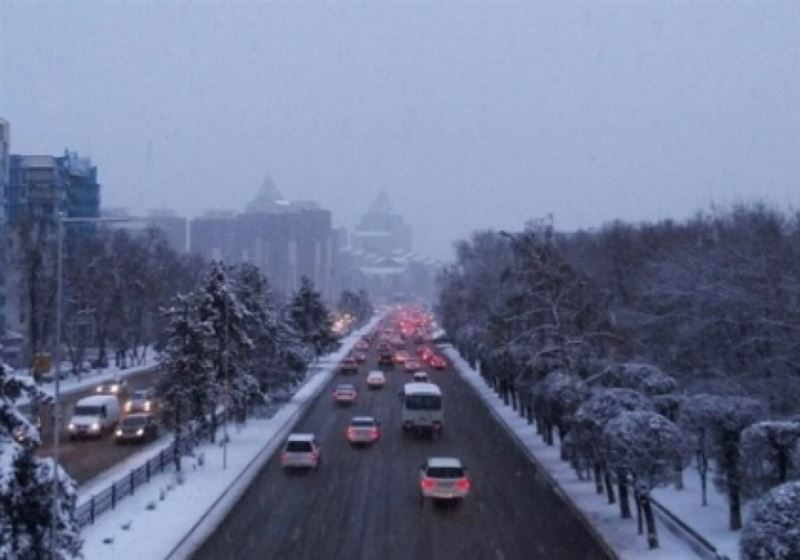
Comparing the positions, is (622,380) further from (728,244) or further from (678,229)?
(678,229)

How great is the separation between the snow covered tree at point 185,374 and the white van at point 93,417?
6809mm

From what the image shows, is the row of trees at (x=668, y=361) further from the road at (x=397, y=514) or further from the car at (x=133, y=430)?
the car at (x=133, y=430)

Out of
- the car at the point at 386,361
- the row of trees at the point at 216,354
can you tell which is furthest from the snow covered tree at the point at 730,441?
the car at the point at 386,361

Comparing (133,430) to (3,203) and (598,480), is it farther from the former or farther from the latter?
(3,203)

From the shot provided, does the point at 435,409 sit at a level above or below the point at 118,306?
below

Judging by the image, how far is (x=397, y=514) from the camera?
23.1 metres

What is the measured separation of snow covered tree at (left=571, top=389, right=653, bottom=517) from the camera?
866 inches

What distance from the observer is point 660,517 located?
72.6 ft

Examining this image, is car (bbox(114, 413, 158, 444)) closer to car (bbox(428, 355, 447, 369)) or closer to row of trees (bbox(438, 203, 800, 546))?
row of trees (bbox(438, 203, 800, 546))

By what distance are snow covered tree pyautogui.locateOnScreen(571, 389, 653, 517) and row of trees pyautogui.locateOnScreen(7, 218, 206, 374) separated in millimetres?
35015

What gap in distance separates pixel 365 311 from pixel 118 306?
11117cm

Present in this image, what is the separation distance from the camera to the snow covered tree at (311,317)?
66.9 m

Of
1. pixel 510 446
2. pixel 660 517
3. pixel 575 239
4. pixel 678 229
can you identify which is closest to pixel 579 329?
pixel 510 446

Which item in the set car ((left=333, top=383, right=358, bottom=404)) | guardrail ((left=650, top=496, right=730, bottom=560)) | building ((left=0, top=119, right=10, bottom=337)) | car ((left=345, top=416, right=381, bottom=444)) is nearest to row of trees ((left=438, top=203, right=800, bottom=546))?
guardrail ((left=650, top=496, right=730, bottom=560))
